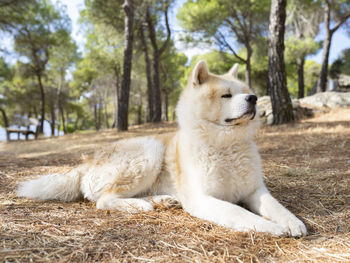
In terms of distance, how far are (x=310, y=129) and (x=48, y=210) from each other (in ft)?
19.6

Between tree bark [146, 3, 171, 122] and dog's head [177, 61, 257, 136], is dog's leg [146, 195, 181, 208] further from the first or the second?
tree bark [146, 3, 171, 122]

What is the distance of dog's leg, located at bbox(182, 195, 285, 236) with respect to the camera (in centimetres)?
167

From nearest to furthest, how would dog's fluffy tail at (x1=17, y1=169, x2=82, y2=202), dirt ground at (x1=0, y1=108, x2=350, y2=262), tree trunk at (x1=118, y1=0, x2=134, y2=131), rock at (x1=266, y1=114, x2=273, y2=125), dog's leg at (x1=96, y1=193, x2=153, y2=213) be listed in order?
1. dirt ground at (x1=0, y1=108, x2=350, y2=262)
2. dog's leg at (x1=96, y1=193, x2=153, y2=213)
3. dog's fluffy tail at (x1=17, y1=169, x2=82, y2=202)
4. rock at (x1=266, y1=114, x2=273, y2=125)
5. tree trunk at (x1=118, y1=0, x2=134, y2=131)

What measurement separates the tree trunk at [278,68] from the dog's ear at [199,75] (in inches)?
214

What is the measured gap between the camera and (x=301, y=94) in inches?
605

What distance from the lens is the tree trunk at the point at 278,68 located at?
6766 millimetres

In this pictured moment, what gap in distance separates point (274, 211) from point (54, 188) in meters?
2.06

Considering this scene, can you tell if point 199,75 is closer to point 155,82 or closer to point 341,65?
point 155,82

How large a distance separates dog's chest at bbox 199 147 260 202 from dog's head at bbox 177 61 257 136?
0.82ft

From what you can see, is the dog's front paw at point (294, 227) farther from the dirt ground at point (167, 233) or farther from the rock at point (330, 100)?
the rock at point (330, 100)

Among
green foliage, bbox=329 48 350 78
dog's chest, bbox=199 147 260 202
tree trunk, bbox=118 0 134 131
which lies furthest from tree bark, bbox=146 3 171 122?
green foliage, bbox=329 48 350 78

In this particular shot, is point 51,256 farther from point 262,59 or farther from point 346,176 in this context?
point 262,59

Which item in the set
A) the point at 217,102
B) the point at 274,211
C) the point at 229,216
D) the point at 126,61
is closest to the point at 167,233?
the point at 229,216

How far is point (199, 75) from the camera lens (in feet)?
7.39
